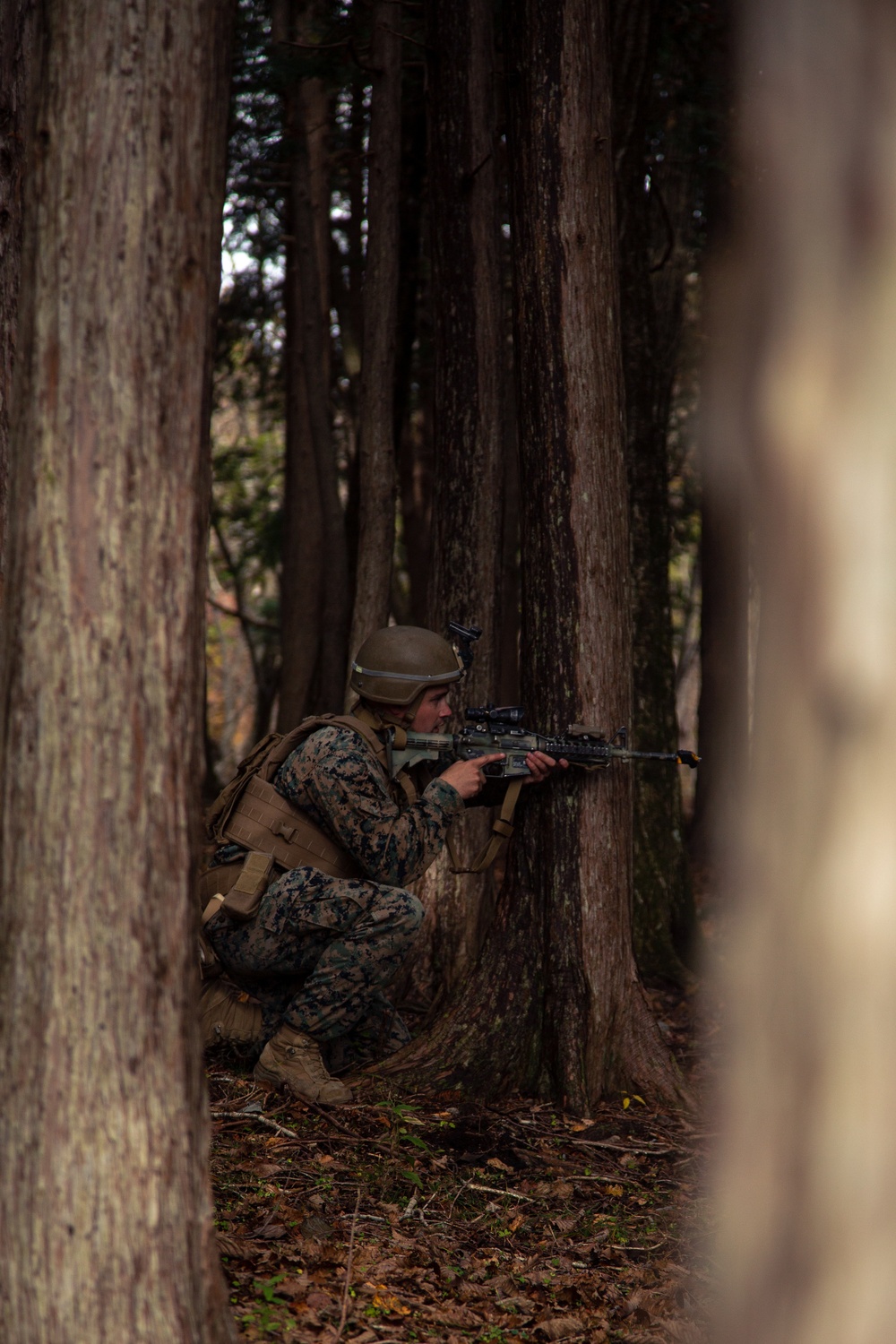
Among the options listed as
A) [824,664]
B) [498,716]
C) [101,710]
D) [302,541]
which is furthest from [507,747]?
[302,541]

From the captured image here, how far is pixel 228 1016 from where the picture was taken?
17.8 ft

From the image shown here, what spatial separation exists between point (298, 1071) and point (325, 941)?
21.8 inches

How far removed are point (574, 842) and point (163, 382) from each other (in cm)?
305

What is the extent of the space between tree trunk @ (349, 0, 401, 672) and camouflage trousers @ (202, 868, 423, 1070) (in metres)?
3.00

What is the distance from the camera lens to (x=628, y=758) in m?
5.06

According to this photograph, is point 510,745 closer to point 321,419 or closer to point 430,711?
point 430,711

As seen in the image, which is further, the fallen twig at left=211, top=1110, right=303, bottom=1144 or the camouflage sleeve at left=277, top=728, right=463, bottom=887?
the camouflage sleeve at left=277, top=728, right=463, bottom=887

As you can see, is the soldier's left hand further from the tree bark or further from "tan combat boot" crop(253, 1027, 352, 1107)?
the tree bark

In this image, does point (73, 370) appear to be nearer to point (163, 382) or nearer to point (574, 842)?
point (163, 382)

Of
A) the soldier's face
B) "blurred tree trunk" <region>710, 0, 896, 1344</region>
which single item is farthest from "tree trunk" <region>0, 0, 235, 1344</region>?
the soldier's face

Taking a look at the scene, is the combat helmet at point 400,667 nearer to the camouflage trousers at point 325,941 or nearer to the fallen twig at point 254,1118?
the camouflage trousers at point 325,941

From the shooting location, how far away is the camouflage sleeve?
5.13 metres

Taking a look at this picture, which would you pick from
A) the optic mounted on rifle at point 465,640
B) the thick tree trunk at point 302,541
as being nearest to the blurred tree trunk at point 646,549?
the optic mounted on rifle at point 465,640

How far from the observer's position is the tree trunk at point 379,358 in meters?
8.02
